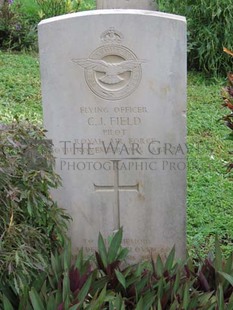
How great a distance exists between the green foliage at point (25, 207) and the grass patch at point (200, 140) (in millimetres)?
1273

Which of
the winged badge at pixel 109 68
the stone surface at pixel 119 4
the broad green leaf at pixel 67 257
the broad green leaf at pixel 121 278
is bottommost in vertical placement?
the broad green leaf at pixel 121 278

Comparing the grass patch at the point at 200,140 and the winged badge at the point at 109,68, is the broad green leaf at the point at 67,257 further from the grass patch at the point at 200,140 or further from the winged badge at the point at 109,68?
the grass patch at the point at 200,140

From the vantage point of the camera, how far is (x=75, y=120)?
4180 millimetres

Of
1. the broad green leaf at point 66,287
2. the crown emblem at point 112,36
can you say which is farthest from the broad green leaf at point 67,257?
the crown emblem at point 112,36

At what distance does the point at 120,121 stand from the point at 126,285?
1.04 m

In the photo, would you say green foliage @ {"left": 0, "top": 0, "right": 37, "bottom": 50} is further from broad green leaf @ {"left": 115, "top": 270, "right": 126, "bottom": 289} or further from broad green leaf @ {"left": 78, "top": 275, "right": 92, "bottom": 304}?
broad green leaf @ {"left": 78, "top": 275, "right": 92, "bottom": 304}

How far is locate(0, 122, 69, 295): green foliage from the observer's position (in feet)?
10.8

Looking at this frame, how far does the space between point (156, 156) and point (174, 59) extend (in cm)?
60

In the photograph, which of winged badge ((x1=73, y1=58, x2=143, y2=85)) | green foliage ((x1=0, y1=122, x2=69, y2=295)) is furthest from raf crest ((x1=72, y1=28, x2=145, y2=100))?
green foliage ((x1=0, y1=122, x2=69, y2=295))

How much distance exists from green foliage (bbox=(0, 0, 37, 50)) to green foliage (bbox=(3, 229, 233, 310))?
20.0 feet

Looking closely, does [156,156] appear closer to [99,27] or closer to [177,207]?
[177,207]

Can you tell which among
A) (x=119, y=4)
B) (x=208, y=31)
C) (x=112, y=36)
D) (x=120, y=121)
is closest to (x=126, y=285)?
(x=120, y=121)

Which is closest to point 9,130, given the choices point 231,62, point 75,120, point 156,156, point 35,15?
point 75,120

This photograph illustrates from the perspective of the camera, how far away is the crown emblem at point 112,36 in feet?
13.1
